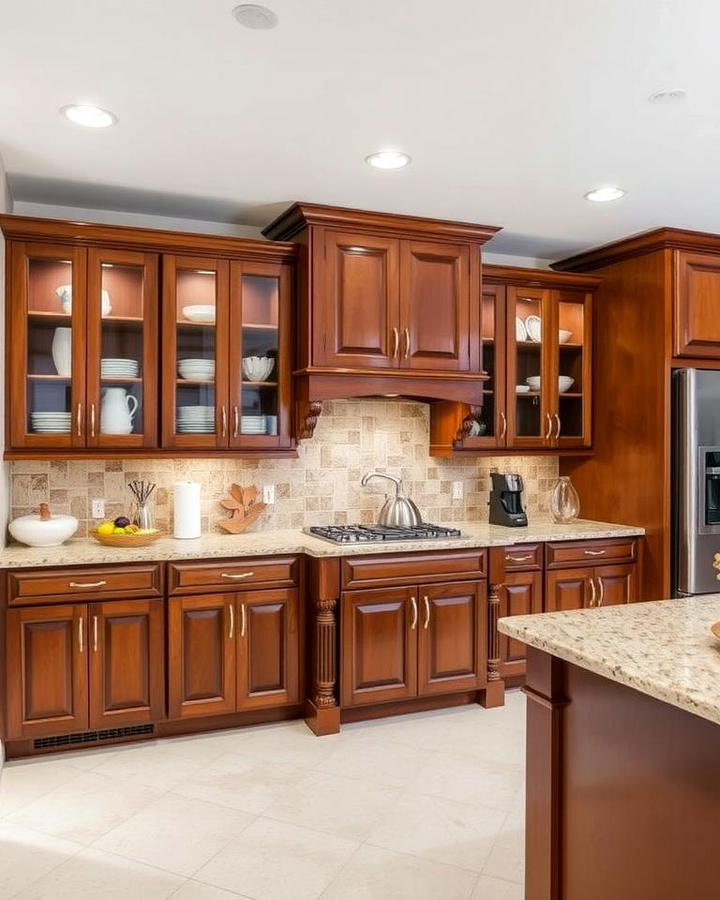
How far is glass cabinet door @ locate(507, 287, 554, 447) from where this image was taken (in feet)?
14.2

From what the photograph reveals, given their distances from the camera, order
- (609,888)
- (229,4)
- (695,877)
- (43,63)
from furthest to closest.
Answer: (43,63)
(229,4)
(609,888)
(695,877)

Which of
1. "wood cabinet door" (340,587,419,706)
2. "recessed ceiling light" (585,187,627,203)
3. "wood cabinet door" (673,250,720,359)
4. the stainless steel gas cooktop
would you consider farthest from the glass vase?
"recessed ceiling light" (585,187,627,203)

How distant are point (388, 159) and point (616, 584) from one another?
8.42ft

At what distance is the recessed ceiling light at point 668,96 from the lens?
8.14ft

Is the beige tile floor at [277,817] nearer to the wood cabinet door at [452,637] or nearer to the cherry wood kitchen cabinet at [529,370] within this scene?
the wood cabinet door at [452,637]

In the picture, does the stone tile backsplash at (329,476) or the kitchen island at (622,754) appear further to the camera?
the stone tile backsplash at (329,476)

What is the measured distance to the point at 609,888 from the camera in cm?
168

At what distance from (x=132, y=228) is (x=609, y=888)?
3.14 meters

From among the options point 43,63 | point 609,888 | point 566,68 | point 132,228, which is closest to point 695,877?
point 609,888

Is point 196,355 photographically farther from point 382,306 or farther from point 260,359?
point 382,306

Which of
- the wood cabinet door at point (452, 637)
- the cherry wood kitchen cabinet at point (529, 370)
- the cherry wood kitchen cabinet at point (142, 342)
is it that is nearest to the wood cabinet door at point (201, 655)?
the cherry wood kitchen cabinet at point (142, 342)

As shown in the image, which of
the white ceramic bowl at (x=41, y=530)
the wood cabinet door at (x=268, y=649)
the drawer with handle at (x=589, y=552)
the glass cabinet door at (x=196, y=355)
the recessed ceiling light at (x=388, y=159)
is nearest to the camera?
the recessed ceiling light at (x=388, y=159)

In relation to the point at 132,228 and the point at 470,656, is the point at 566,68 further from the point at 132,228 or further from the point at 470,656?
the point at 470,656

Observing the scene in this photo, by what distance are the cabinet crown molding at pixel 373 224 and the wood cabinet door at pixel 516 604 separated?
1.78 m
